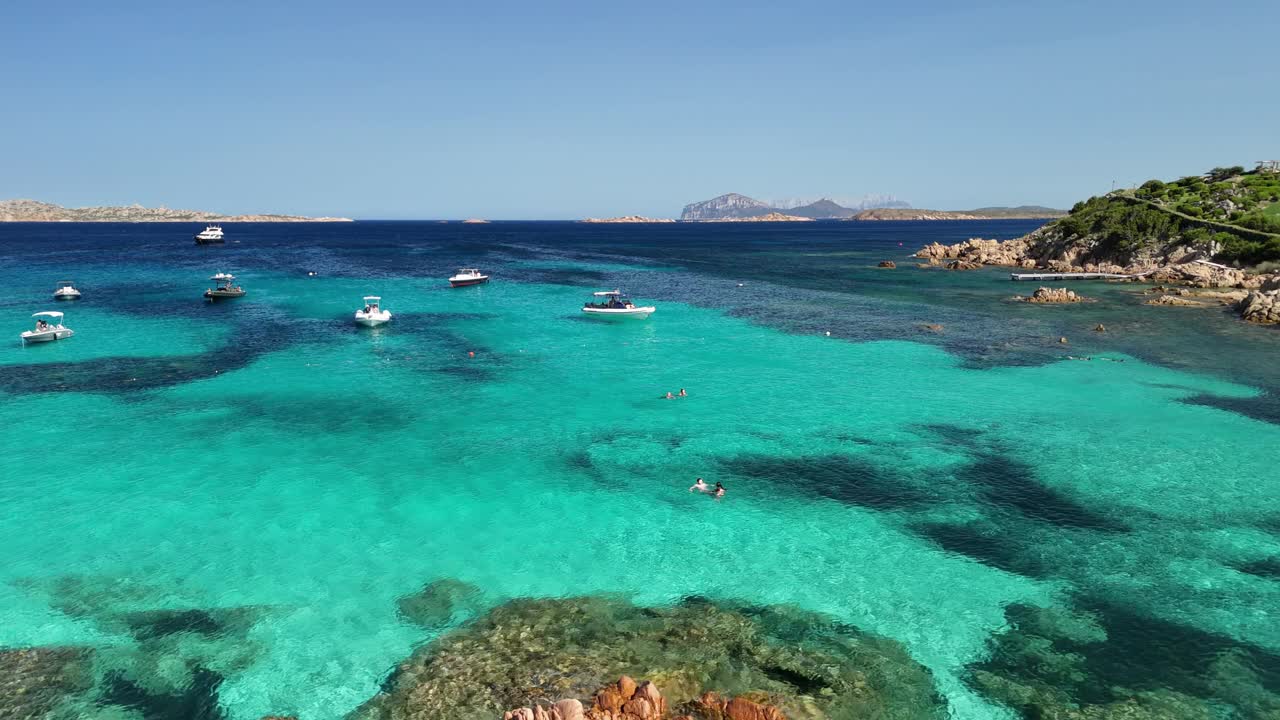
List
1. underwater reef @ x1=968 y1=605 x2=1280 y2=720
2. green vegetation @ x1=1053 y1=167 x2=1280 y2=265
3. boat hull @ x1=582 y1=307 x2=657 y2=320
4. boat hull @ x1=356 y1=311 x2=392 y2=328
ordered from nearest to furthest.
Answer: underwater reef @ x1=968 y1=605 x2=1280 y2=720 → boat hull @ x1=356 y1=311 x2=392 y2=328 → boat hull @ x1=582 y1=307 x2=657 y2=320 → green vegetation @ x1=1053 y1=167 x2=1280 y2=265

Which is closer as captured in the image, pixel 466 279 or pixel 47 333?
pixel 47 333

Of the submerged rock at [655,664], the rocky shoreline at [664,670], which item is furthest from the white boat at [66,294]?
the submerged rock at [655,664]

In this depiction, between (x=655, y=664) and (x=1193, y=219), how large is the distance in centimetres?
11443

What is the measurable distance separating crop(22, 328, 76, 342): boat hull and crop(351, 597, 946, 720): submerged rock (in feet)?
199

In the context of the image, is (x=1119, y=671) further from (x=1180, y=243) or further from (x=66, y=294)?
(x=66, y=294)

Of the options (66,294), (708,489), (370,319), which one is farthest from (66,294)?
(708,489)

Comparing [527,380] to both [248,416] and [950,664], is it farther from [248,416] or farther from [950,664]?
[950,664]

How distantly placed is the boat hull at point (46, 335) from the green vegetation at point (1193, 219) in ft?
419

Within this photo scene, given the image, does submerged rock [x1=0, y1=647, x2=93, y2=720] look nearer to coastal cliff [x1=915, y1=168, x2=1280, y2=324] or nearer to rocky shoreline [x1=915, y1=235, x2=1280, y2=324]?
rocky shoreline [x1=915, y1=235, x2=1280, y2=324]

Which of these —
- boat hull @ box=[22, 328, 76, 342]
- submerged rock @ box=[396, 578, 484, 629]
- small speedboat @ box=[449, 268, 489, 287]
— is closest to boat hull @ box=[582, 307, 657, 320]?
small speedboat @ box=[449, 268, 489, 287]

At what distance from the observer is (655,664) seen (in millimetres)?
19984

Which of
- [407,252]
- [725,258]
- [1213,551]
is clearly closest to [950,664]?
[1213,551]

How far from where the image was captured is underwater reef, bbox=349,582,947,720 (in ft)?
60.6

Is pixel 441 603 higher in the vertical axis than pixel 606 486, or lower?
lower
